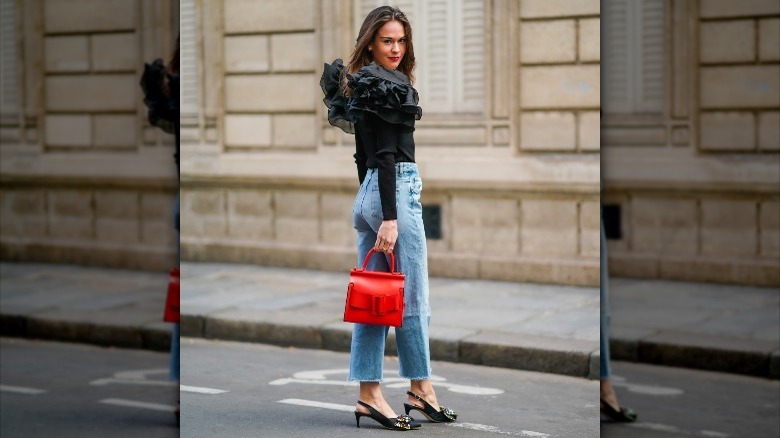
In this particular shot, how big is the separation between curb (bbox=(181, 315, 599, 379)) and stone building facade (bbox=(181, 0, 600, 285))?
665 mm

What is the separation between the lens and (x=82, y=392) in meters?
2.95

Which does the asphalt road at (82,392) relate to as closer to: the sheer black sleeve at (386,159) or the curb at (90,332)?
the curb at (90,332)

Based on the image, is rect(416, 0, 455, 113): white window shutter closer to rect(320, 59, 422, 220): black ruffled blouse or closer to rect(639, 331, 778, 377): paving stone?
rect(320, 59, 422, 220): black ruffled blouse

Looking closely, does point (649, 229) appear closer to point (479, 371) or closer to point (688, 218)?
point (688, 218)

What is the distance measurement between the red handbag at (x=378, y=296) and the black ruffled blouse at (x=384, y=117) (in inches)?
7.7

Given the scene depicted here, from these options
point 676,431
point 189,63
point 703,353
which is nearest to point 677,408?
point 676,431

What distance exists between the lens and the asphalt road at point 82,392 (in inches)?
108

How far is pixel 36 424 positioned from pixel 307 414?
1167 millimetres

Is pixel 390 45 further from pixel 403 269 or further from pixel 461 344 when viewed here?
pixel 461 344

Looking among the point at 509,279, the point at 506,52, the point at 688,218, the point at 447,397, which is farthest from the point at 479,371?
the point at 688,218

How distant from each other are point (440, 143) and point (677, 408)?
570 cm

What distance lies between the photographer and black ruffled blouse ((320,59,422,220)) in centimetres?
368

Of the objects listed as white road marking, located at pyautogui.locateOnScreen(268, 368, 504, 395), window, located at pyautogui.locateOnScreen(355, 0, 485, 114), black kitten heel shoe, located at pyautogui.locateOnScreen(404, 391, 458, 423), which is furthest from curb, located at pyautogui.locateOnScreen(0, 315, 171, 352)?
window, located at pyautogui.locateOnScreen(355, 0, 485, 114)

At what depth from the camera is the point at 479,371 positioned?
18.2ft
